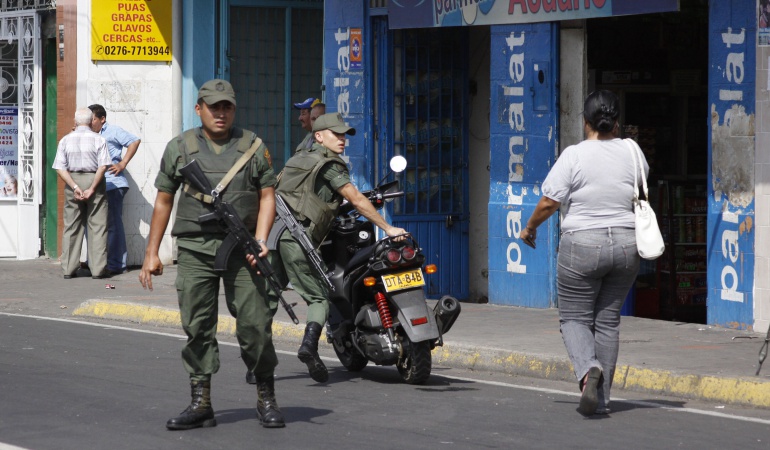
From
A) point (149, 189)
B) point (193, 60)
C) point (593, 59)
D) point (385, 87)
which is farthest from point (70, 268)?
point (593, 59)

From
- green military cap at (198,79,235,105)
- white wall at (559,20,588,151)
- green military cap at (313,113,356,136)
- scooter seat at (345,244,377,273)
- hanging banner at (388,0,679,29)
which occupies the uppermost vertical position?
hanging banner at (388,0,679,29)

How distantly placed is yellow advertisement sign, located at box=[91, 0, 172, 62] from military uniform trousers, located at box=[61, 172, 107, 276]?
1703mm

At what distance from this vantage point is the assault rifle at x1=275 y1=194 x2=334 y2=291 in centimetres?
883

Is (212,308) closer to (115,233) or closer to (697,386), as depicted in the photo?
(697,386)

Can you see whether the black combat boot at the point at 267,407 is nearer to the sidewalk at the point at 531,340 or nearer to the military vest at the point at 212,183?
the military vest at the point at 212,183

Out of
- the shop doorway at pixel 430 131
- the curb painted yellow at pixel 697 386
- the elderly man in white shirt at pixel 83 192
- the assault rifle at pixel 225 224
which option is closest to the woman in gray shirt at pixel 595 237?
the curb painted yellow at pixel 697 386

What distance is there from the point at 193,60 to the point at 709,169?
7.46 meters

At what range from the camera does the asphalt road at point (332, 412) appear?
22.9 feet

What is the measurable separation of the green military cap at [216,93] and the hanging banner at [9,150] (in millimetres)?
11317

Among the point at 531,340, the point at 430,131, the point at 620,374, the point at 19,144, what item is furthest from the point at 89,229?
the point at 620,374

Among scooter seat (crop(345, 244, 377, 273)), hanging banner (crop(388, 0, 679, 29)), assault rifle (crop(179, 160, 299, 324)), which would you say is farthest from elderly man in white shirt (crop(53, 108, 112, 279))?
assault rifle (crop(179, 160, 299, 324))

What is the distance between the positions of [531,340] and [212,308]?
390cm

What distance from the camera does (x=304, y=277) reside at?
891cm

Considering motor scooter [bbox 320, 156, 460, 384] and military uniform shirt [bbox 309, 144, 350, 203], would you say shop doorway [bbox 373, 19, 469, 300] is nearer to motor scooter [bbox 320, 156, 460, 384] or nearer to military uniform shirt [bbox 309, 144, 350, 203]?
motor scooter [bbox 320, 156, 460, 384]
